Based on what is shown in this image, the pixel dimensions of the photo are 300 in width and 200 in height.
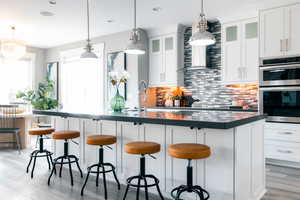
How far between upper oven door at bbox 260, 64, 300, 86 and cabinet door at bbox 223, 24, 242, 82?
0.53 m

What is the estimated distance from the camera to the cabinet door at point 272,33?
14.2ft

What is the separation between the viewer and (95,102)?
7.24 metres

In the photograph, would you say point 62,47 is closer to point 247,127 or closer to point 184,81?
point 184,81

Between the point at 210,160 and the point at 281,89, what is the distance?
8.17 ft

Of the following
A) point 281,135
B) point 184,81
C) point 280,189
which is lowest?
point 280,189

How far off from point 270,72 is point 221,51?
113 cm

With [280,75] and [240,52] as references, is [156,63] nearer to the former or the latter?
[240,52]

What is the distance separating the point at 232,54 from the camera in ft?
16.6

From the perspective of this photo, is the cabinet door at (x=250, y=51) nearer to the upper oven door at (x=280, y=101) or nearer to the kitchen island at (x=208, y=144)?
the upper oven door at (x=280, y=101)

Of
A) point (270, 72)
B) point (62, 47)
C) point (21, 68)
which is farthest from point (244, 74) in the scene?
point (21, 68)

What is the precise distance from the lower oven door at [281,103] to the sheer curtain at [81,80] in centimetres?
417

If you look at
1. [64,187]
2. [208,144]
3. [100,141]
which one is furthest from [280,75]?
[64,187]

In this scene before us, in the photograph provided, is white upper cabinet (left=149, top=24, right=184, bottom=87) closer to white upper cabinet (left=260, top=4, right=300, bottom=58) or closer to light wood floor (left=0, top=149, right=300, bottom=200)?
white upper cabinet (left=260, top=4, right=300, bottom=58)

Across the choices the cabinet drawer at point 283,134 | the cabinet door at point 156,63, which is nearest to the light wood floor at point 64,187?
the cabinet drawer at point 283,134
